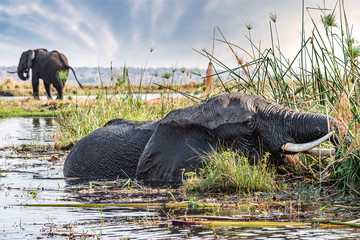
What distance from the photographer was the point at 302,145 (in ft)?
19.5

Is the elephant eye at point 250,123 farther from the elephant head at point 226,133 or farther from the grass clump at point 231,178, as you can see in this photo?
the grass clump at point 231,178

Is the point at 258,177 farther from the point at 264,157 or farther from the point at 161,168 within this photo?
the point at 161,168

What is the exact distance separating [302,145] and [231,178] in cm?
82

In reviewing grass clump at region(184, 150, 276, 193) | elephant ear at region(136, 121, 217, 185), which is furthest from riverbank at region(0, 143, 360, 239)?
elephant ear at region(136, 121, 217, 185)

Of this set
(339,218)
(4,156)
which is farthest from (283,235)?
(4,156)

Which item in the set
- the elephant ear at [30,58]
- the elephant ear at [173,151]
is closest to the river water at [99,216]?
the elephant ear at [173,151]

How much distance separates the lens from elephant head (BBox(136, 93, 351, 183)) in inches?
243

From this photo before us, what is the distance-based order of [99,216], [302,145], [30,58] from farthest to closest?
[30,58] → [302,145] → [99,216]

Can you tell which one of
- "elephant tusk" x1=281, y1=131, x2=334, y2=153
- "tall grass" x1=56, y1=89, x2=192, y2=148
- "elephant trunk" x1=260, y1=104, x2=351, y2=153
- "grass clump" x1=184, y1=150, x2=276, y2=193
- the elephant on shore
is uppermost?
the elephant on shore

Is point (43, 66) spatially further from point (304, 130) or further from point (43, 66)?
point (304, 130)

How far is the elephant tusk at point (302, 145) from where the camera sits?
18.7 ft

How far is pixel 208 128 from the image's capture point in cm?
A: 656

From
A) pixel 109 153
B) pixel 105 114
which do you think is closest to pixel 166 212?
pixel 109 153

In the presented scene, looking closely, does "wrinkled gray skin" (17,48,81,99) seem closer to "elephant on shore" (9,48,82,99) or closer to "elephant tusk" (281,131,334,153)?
"elephant on shore" (9,48,82,99)
